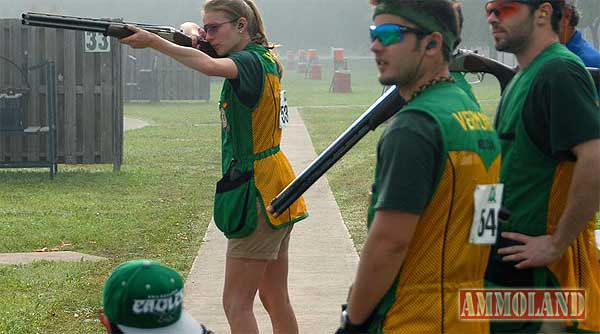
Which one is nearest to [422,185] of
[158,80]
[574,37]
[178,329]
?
[178,329]

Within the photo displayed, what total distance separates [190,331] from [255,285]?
2414 millimetres

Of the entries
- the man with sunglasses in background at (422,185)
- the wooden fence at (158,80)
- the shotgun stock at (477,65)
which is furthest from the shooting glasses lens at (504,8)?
the wooden fence at (158,80)

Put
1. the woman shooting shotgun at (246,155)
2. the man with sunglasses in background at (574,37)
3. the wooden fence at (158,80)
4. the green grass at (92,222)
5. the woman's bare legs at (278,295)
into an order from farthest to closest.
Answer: the wooden fence at (158,80), the green grass at (92,222), the woman's bare legs at (278,295), the woman shooting shotgun at (246,155), the man with sunglasses in background at (574,37)

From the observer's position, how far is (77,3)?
138125 millimetres

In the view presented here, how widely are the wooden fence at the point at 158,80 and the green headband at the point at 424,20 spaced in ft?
130

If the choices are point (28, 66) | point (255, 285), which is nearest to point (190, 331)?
point (255, 285)

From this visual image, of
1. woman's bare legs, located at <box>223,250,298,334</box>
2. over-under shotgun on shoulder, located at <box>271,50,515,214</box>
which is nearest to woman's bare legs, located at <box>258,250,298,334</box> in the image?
woman's bare legs, located at <box>223,250,298,334</box>

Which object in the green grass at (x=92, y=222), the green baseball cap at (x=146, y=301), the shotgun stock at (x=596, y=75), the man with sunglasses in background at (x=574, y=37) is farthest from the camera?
the green grass at (x=92, y=222)

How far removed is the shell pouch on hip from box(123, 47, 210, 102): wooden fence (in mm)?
37524

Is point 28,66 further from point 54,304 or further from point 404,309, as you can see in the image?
point 404,309

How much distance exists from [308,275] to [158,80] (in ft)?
113

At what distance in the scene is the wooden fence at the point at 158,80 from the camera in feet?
141

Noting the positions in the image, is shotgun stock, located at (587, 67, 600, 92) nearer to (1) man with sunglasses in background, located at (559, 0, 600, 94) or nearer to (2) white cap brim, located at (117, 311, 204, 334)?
(1) man with sunglasses in background, located at (559, 0, 600, 94)

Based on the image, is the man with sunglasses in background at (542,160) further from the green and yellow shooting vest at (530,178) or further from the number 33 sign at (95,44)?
the number 33 sign at (95,44)
